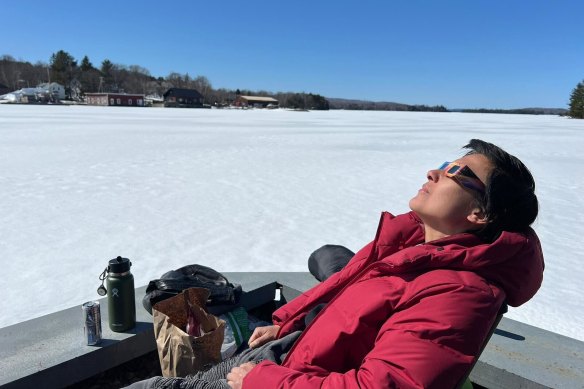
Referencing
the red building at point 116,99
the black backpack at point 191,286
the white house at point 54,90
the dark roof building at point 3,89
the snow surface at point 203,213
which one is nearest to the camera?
the black backpack at point 191,286

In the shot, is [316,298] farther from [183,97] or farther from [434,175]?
[183,97]

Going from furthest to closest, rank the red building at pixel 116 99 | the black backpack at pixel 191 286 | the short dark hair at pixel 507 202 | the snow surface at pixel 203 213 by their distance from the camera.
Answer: the red building at pixel 116 99, the snow surface at pixel 203 213, the black backpack at pixel 191 286, the short dark hair at pixel 507 202

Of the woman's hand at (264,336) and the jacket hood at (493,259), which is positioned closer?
the jacket hood at (493,259)

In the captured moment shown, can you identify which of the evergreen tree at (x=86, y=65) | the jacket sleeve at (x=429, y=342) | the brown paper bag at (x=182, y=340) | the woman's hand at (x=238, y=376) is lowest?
the brown paper bag at (x=182, y=340)

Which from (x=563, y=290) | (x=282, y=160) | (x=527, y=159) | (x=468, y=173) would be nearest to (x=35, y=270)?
(x=468, y=173)

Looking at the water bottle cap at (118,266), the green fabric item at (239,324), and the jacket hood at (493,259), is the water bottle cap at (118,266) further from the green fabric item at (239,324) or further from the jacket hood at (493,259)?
the jacket hood at (493,259)

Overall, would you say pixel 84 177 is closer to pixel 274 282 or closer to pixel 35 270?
pixel 35 270

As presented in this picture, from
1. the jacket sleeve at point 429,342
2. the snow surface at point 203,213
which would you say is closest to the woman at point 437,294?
the jacket sleeve at point 429,342

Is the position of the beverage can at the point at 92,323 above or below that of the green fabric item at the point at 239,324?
above

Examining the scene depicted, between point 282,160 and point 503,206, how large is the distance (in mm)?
9449

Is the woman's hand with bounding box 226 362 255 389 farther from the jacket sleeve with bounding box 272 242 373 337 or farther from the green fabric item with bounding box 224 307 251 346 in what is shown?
the green fabric item with bounding box 224 307 251 346

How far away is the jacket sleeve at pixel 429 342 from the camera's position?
1.12 meters

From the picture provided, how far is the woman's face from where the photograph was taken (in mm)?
1399

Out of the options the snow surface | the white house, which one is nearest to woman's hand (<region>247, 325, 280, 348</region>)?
the snow surface
